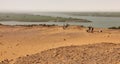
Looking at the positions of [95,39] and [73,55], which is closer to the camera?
[73,55]

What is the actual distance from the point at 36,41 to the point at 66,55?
627cm

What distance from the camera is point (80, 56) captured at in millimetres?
12711

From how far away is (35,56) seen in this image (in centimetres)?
1366

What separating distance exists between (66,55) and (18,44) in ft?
19.3

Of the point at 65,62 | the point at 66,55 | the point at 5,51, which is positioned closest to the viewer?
the point at 65,62

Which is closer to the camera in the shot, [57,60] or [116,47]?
[57,60]

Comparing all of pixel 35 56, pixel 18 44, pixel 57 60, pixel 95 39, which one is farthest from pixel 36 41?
pixel 57 60

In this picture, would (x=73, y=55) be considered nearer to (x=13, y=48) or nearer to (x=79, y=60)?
(x=79, y=60)

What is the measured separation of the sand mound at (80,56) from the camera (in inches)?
475

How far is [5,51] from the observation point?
1623cm

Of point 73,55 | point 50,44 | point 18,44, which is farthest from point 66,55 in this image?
point 18,44

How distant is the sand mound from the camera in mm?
12053

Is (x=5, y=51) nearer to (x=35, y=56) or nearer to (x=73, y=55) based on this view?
(x=35, y=56)

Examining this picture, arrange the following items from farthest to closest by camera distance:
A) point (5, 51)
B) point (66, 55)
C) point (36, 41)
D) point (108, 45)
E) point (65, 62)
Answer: point (36, 41) < point (5, 51) < point (108, 45) < point (66, 55) < point (65, 62)
